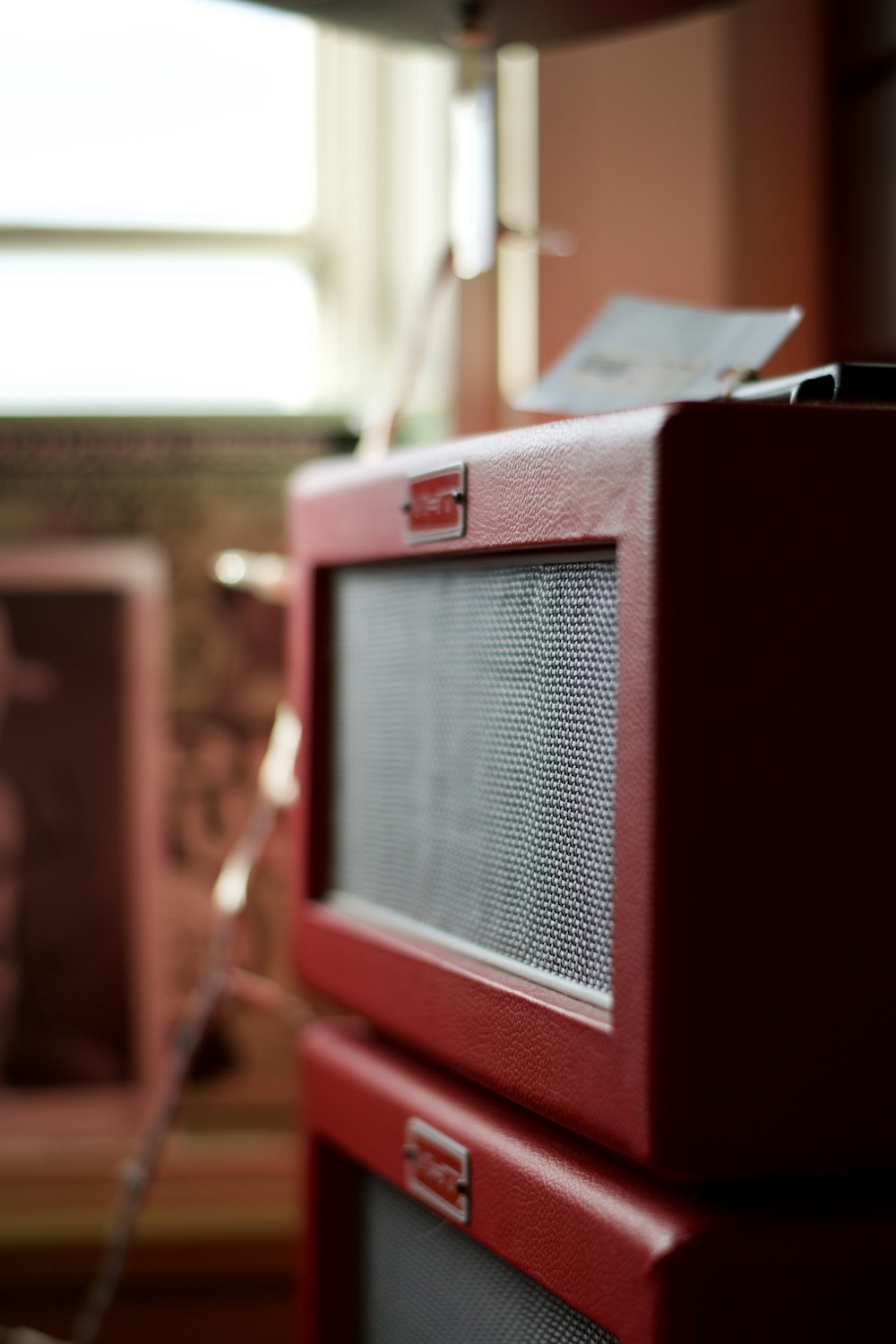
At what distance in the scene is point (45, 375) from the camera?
1.28 meters

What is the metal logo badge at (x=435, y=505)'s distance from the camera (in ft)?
1.89

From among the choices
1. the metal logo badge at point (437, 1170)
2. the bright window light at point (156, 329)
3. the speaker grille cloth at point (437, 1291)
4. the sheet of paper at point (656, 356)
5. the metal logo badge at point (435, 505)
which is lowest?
the speaker grille cloth at point (437, 1291)

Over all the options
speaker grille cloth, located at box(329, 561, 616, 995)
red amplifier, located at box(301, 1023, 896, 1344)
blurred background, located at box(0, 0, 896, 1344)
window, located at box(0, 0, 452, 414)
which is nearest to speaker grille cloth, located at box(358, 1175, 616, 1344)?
red amplifier, located at box(301, 1023, 896, 1344)

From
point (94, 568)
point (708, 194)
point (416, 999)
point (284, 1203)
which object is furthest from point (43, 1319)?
point (708, 194)

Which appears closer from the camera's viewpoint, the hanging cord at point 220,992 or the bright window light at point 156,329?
the hanging cord at point 220,992

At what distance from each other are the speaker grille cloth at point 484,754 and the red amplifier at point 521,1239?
0.07m

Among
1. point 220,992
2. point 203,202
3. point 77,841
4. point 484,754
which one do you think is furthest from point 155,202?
point 484,754

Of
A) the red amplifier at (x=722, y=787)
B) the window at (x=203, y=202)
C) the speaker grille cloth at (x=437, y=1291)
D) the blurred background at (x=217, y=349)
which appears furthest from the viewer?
the window at (x=203, y=202)

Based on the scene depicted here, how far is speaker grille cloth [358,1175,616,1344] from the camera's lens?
549 millimetres

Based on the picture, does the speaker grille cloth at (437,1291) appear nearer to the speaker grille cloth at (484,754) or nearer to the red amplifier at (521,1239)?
the red amplifier at (521,1239)

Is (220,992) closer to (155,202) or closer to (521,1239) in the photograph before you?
(521,1239)

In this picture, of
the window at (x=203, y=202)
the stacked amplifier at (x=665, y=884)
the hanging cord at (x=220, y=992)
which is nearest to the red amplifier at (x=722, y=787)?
the stacked amplifier at (x=665, y=884)

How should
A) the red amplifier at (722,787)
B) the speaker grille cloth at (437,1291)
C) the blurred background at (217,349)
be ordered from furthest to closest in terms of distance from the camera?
the blurred background at (217,349) < the speaker grille cloth at (437,1291) < the red amplifier at (722,787)

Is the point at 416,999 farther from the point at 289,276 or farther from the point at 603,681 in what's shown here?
the point at 289,276
